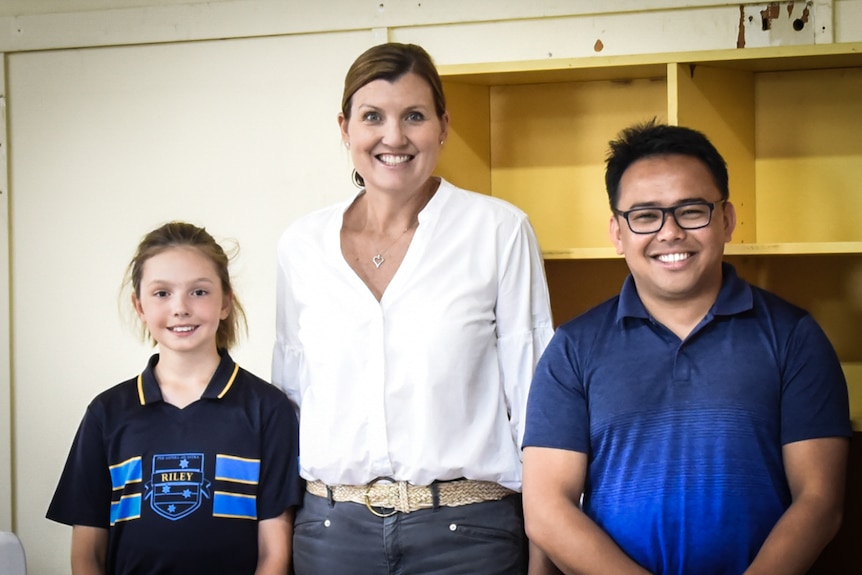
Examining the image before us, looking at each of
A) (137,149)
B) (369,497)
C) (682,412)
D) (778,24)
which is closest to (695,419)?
(682,412)

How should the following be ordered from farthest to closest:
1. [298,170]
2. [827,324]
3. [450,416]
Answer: [298,170] → [827,324] → [450,416]

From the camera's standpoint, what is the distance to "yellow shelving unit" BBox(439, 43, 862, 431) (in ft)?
8.57

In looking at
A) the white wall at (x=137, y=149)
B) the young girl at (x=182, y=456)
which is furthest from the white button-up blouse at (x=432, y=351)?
the white wall at (x=137, y=149)

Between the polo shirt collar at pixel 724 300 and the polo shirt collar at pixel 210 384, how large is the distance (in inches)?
34.3

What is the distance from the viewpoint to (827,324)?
280 centimetres

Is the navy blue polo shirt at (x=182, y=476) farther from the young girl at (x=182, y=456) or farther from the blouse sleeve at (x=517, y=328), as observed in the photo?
the blouse sleeve at (x=517, y=328)

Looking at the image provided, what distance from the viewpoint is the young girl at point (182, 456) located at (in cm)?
213

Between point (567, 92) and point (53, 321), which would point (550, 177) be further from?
point (53, 321)

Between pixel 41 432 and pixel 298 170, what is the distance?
1.25 m

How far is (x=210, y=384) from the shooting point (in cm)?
225

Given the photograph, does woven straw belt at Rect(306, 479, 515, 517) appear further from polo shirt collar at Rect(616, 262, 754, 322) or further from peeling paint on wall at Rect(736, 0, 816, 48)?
peeling paint on wall at Rect(736, 0, 816, 48)

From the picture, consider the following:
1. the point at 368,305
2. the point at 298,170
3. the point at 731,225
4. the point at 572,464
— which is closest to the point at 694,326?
the point at 731,225

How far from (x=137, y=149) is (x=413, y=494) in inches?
71.4

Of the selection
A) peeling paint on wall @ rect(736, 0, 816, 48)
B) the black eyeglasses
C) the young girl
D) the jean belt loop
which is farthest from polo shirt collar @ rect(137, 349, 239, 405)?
peeling paint on wall @ rect(736, 0, 816, 48)
